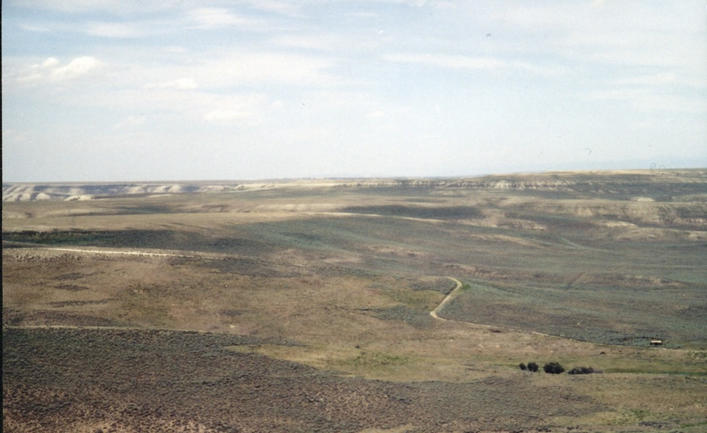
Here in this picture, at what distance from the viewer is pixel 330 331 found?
159ft

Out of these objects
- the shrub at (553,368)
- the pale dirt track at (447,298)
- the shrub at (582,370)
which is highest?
the pale dirt track at (447,298)

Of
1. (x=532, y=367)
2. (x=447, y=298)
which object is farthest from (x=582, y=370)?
(x=447, y=298)

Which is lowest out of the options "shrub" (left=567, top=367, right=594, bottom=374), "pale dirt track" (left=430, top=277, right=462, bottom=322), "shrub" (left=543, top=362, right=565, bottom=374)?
"shrub" (left=567, top=367, right=594, bottom=374)

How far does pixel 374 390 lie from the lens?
36.1 metres

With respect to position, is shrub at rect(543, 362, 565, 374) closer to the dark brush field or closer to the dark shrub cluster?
the dark shrub cluster

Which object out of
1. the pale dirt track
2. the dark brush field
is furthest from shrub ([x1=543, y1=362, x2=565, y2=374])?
the pale dirt track

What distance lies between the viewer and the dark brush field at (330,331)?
3225 cm

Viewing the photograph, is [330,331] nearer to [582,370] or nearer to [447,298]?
[447,298]

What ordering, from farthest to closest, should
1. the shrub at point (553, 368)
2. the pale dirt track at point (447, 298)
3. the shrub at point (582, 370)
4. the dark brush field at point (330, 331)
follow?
the pale dirt track at point (447, 298) < the shrub at point (553, 368) < the shrub at point (582, 370) < the dark brush field at point (330, 331)

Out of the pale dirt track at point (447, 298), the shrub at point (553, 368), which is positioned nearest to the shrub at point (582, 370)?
the shrub at point (553, 368)

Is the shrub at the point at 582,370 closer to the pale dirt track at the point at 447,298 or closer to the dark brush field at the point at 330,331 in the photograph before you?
the dark brush field at the point at 330,331

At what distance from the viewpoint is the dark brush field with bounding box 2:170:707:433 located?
3225 centimetres

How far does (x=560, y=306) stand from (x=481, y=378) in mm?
25110

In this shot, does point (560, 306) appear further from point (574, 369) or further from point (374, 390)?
point (374, 390)
